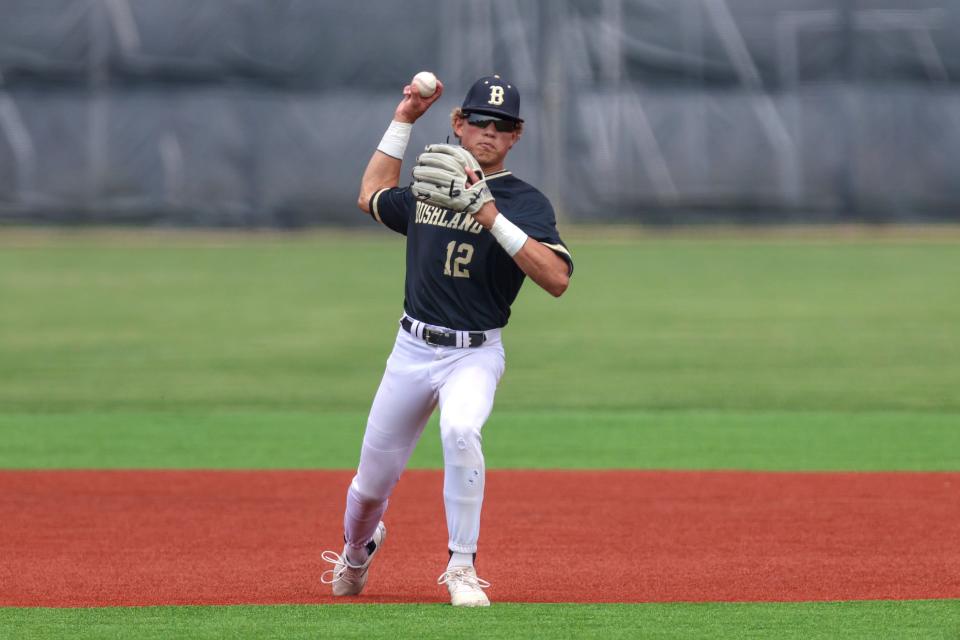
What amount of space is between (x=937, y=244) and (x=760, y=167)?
12.5ft

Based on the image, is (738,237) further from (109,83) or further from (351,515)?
(351,515)

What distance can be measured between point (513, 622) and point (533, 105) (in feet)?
84.5

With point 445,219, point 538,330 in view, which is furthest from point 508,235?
point 538,330

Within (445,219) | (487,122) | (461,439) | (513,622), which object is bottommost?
(513,622)

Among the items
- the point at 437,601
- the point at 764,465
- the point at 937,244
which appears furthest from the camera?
the point at 937,244

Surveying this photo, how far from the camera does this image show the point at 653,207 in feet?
101

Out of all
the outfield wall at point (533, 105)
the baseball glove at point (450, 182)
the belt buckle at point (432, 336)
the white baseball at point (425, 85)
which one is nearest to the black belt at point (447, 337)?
the belt buckle at point (432, 336)

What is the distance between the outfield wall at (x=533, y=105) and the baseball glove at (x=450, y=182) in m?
24.7

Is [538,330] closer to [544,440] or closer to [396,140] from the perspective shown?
[544,440]

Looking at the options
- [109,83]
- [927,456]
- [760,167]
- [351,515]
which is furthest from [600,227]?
[351,515]

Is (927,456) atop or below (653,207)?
atop

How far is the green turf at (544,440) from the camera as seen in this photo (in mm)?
9719

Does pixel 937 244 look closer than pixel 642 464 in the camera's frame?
No

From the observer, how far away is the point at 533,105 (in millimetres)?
30406
